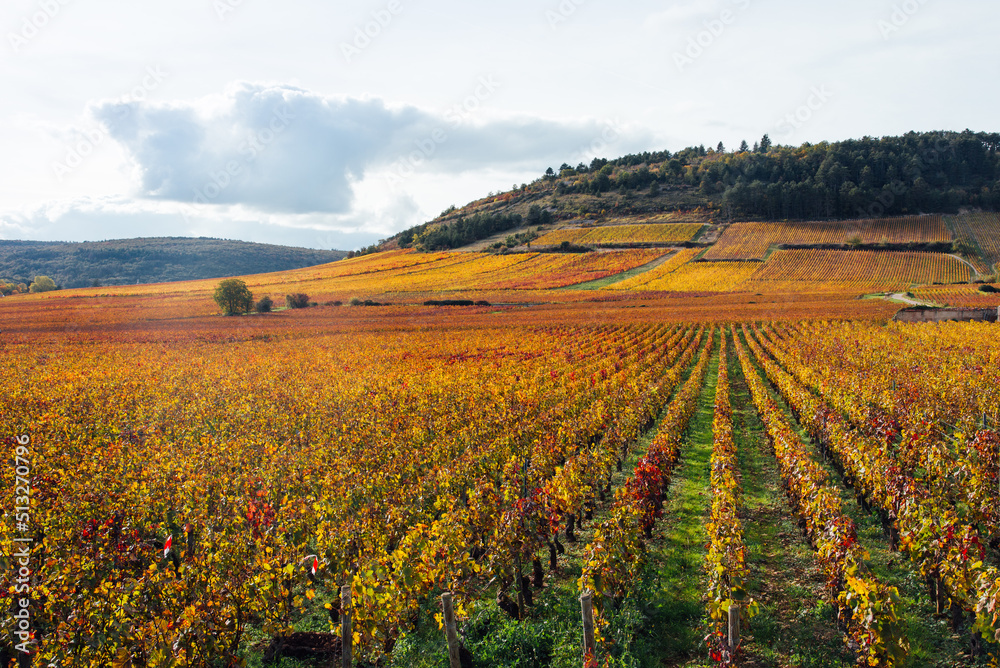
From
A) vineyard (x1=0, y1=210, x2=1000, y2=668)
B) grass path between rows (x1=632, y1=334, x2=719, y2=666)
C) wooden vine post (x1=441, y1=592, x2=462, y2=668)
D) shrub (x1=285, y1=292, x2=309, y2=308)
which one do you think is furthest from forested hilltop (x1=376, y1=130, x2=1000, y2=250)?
wooden vine post (x1=441, y1=592, x2=462, y2=668)

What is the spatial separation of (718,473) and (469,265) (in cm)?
11009

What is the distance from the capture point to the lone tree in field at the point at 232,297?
237ft

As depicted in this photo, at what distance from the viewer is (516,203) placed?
178 metres

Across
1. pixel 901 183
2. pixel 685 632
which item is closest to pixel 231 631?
pixel 685 632

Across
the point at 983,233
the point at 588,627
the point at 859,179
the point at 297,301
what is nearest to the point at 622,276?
the point at 297,301

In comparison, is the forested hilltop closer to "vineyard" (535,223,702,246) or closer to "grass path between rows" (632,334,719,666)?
"vineyard" (535,223,702,246)

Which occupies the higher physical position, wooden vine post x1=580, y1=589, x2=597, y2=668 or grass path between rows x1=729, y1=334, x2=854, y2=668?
wooden vine post x1=580, y1=589, x2=597, y2=668

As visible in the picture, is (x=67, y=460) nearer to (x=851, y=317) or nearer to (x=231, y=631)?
(x=231, y=631)

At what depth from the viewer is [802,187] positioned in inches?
5044

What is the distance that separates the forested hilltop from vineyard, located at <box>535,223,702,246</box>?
14.6m

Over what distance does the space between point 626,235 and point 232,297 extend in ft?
294

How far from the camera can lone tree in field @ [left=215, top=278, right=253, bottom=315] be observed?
72.2 m

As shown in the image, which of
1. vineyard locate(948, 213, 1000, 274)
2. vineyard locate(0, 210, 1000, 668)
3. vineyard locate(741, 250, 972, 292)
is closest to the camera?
vineyard locate(0, 210, 1000, 668)

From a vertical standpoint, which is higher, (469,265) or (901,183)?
(901,183)
